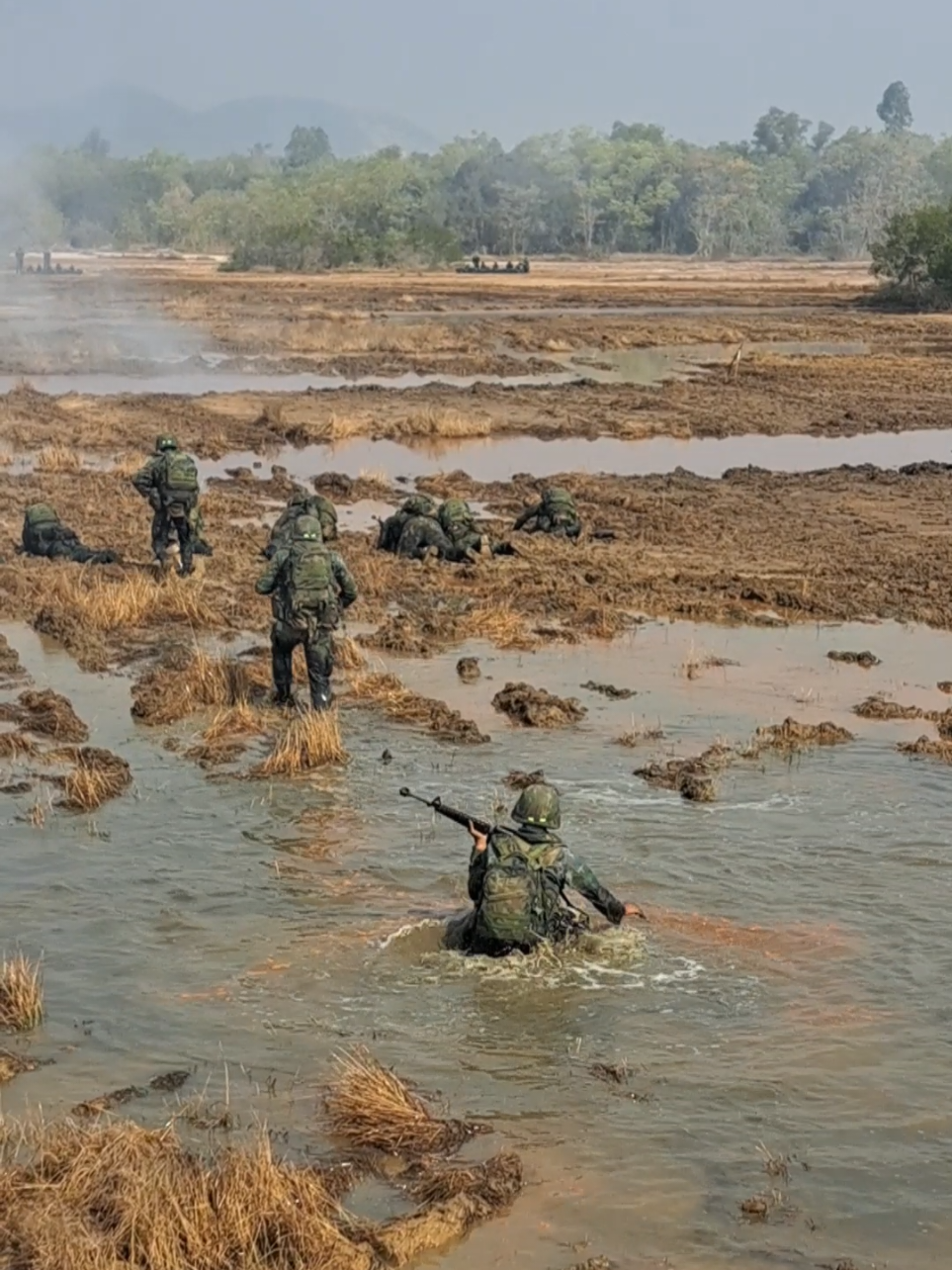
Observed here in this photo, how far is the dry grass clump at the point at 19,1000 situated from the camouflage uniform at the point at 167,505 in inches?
374

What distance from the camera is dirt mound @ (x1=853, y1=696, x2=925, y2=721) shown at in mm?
14125

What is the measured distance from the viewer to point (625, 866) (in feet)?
35.4

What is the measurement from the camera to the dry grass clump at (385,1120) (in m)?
7.25

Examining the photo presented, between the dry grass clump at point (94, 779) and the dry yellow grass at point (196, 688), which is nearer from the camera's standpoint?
the dry grass clump at point (94, 779)

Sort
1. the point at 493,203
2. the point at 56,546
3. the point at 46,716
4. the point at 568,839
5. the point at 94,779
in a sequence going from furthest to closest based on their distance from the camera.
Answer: the point at 493,203 < the point at 56,546 < the point at 46,716 < the point at 94,779 < the point at 568,839

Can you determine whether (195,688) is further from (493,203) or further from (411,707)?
(493,203)

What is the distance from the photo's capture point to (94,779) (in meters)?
11.8

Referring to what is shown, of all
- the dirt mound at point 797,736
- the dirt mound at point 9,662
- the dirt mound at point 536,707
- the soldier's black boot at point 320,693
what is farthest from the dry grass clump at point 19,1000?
the dirt mound at point 9,662

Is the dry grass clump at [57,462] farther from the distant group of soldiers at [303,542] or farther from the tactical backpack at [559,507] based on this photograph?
the tactical backpack at [559,507]

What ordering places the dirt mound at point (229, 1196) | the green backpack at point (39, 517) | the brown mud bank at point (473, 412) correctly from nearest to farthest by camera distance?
1. the dirt mound at point (229, 1196)
2. the green backpack at point (39, 517)
3. the brown mud bank at point (473, 412)

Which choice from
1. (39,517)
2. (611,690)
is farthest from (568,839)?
(39,517)

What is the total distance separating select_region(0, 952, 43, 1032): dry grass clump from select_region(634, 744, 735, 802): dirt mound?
5.07 metres

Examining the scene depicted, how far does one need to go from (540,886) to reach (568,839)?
7.82 ft

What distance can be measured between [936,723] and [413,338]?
35.8 meters
